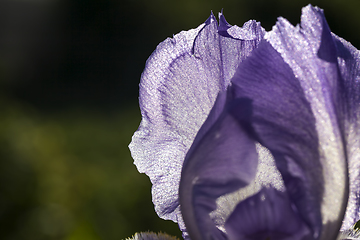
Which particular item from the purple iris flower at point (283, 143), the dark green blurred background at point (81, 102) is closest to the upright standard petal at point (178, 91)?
the purple iris flower at point (283, 143)

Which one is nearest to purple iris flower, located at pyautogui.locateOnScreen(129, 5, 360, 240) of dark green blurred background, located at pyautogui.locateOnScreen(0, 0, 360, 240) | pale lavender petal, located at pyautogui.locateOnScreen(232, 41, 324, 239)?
pale lavender petal, located at pyautogui.locateOnScreen(232, 41, 324, 239)

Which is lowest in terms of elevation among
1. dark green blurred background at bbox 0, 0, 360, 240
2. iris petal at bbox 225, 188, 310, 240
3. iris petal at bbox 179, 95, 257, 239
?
dark green blurred background at bbox 0, 0, 360, 240

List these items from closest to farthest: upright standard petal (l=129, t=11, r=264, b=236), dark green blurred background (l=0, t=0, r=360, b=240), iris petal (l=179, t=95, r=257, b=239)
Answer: iris petal (l=179, t=95, r=257, b=239) < upright standard petal (l=129, t=11, r=264, b=236) < dark green blurred background (l=0, t=0, r=360, b=240)

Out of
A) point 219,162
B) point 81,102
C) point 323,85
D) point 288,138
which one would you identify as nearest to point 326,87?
point 323,85

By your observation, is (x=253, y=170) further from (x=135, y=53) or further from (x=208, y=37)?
(x=135, y=53)

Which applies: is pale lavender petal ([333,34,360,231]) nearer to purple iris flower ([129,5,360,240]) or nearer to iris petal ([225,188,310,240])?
purple iris flower ([129,5,360,240])

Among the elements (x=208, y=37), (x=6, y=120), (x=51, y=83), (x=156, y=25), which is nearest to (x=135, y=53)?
(x=156, y=25)

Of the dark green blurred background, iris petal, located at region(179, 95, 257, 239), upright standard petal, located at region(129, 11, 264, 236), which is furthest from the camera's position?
the dark green blurred background
